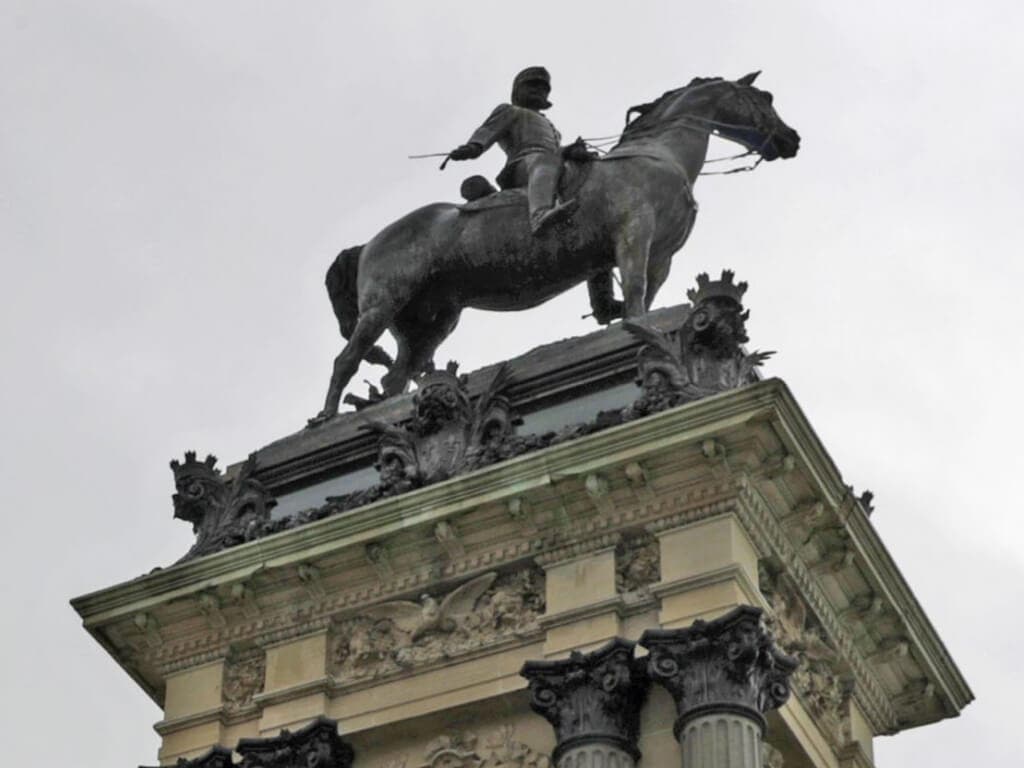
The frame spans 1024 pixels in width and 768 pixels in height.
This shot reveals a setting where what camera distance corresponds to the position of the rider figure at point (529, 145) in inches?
1147

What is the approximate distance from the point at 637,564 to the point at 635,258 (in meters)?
4.38

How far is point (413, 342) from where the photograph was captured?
1224 inches

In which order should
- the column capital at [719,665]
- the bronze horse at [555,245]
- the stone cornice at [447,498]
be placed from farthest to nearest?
the bronze horse at [555,245] < the stone cornice at [447,498] < the column capital at [719,665]

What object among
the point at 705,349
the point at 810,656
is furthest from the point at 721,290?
the point at 810,656

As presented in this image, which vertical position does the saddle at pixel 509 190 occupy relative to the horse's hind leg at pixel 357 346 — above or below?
above

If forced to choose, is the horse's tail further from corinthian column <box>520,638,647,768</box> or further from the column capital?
the column capital

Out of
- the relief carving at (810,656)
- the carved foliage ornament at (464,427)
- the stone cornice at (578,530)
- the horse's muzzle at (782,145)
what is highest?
the horse's muzzle at (782,145)

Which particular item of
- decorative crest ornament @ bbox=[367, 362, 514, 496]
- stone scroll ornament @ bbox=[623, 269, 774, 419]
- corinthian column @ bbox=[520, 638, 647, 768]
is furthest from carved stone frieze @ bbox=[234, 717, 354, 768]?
stone scroll ornament @ bbox=[623, 269, 774, 419]

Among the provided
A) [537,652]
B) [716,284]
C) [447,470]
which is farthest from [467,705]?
[716,284]

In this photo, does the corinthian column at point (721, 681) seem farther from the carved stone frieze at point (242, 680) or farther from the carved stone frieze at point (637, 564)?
the carved stone frieze at point (242, 680)

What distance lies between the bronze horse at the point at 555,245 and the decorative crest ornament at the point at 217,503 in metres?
1.52

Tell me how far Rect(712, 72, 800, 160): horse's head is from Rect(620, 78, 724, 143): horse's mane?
28 cm

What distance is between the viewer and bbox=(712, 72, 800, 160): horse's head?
3080cm

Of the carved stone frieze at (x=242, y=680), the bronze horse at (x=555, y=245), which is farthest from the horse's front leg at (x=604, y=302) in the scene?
the carved stone frieze at (x=242, y=680)
